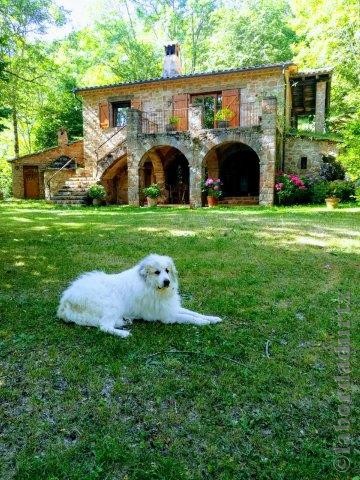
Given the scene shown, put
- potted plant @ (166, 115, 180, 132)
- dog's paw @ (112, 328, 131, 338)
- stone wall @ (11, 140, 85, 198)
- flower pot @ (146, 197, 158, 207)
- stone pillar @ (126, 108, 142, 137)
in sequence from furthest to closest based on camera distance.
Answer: stone wall @ (11, 140, 85, 198)
potted plant @ (166, 115, 180, 132)
flower pot @ (146, 197, 158, 207)
stone pillar @ (126, 108, 142, 137)
dog's paw @ (112, 328, 131, 338)

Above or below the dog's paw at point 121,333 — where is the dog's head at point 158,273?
above

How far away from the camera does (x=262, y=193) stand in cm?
1622

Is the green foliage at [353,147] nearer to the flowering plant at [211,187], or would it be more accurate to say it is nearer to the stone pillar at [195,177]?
the flowering plant at [211,187]

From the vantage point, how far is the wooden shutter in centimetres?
1858

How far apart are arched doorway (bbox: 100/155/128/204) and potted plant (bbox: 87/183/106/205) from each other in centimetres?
122

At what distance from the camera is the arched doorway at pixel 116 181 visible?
19500 millimetres

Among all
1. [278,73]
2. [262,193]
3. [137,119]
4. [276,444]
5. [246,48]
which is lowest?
[276,444]

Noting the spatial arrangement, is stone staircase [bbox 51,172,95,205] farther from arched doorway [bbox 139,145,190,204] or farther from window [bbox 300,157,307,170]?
window [bbox 300,157,307,170]

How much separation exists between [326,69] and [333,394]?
19.2 metres

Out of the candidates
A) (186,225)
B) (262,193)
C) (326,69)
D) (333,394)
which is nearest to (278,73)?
(326,69)

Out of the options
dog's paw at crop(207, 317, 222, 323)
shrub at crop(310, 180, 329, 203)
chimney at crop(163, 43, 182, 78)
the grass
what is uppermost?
chimney at crop(163, 43, 182, 78)

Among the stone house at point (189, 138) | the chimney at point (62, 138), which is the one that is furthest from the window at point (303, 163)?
the chimney at point (62, 138)

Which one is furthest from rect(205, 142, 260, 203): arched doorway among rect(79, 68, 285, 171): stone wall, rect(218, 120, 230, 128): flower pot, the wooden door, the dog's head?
the dog's head

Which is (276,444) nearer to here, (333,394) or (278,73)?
(333,394)
